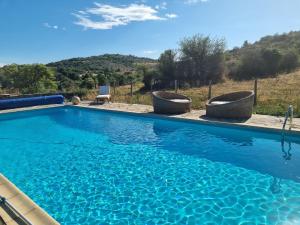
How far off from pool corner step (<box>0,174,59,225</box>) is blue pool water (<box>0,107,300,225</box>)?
499 millimetres

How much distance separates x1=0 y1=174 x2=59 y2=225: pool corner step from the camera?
266 centimetres

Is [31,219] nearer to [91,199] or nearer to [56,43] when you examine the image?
[91,199]

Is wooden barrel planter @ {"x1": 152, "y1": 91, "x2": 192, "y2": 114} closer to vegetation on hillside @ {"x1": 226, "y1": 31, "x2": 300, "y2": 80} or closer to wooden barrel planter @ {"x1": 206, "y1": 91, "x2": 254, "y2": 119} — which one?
wooden barrel planter @ {"x1": 206, "y1": 91, "x2": 254, "y2": 119}

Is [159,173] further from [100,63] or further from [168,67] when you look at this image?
[100,63]

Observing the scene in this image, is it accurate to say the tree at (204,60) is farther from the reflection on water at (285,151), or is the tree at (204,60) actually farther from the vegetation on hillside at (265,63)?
the reflection on water at (285,151)

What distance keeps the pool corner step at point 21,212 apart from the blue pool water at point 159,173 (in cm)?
50

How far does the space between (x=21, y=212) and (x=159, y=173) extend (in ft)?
8.01

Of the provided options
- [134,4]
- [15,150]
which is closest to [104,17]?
[134,4]

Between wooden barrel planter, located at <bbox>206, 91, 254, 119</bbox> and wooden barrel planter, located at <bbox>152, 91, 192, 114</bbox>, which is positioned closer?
wooden barrel planter, located at <bbox>206, 91, 254, 119</bbox>

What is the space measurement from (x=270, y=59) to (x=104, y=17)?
1366 cm

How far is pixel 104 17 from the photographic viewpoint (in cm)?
1761

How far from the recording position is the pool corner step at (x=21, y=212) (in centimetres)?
266

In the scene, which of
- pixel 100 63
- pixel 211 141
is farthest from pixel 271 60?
pixel 100 63

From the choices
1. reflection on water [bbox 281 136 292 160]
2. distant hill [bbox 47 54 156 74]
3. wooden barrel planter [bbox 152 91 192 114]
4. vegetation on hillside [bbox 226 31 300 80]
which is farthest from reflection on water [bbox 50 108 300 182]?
distant hill [bbox 47 54 156 74]
